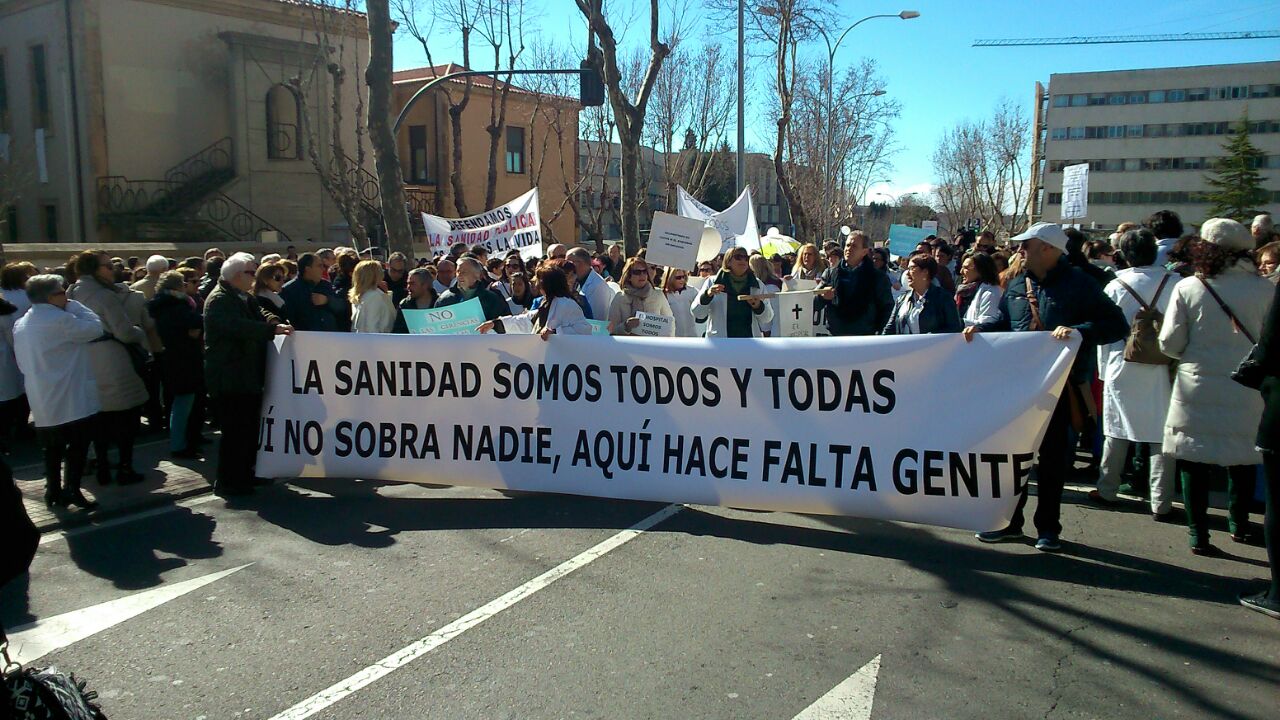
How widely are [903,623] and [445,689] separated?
217cm

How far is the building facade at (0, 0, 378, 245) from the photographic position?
86.0 feet

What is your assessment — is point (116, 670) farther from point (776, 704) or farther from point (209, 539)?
point (776, 704)

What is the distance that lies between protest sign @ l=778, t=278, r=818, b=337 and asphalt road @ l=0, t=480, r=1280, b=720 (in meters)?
2.84

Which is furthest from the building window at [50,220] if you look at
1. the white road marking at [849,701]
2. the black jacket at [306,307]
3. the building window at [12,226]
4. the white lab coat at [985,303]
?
the white road marking at [849,701]

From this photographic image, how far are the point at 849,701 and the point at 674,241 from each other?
272 inches

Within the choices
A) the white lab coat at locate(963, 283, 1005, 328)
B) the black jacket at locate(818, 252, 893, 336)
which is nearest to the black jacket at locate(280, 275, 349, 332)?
the black jacket at locate(818, 252, 893, 336)

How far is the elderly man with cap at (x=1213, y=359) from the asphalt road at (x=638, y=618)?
578mm

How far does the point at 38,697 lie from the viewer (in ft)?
7.48

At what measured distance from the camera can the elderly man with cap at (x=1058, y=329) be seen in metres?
5.49

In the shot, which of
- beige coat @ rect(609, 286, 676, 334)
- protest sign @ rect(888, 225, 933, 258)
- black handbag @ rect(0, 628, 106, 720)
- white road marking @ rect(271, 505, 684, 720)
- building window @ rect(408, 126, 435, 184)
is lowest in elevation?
white road marking @ rect(271, 505, 684, 720)

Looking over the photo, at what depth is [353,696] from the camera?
389 centimetres

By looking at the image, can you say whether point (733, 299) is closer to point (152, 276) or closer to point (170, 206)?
Answer: point (152, 276)

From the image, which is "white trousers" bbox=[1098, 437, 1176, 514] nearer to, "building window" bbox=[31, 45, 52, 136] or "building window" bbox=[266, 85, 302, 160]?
"building window" bbox=[266, 85, 302, 160]

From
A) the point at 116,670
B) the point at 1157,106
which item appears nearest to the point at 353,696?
the point at 116,670
